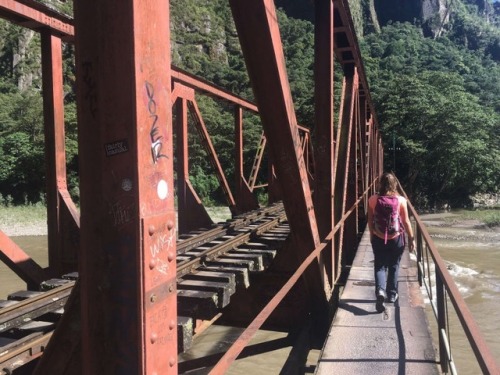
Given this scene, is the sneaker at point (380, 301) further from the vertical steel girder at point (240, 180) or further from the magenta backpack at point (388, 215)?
the vertical steel girder at point (240, 180)

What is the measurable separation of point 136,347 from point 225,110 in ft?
165

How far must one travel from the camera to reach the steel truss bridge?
141 centimetres

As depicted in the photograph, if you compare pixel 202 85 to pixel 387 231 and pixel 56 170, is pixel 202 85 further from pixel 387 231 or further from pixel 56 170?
pixel 387 231

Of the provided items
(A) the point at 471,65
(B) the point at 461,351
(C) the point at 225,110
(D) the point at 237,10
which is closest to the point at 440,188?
(C) the point at 225,110

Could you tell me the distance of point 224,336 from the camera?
7320 millimetres

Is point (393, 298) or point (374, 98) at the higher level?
point (374, 98)

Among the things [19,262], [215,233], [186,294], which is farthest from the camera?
[215,233]

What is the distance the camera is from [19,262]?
442 cm

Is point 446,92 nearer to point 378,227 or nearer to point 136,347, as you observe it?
point 378,227

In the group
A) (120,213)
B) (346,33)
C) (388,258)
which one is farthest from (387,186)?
(120,213)

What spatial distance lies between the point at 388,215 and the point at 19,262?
3.47 metres

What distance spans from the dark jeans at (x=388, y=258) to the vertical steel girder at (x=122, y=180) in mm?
3641

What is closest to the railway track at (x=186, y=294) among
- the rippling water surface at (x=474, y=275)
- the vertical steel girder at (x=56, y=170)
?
the vertical steel girder at (x=56, y=170)

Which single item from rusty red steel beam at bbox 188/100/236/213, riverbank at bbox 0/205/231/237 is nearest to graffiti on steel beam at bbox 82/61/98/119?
rusty red steel beam at bbox 188/100/236/213
